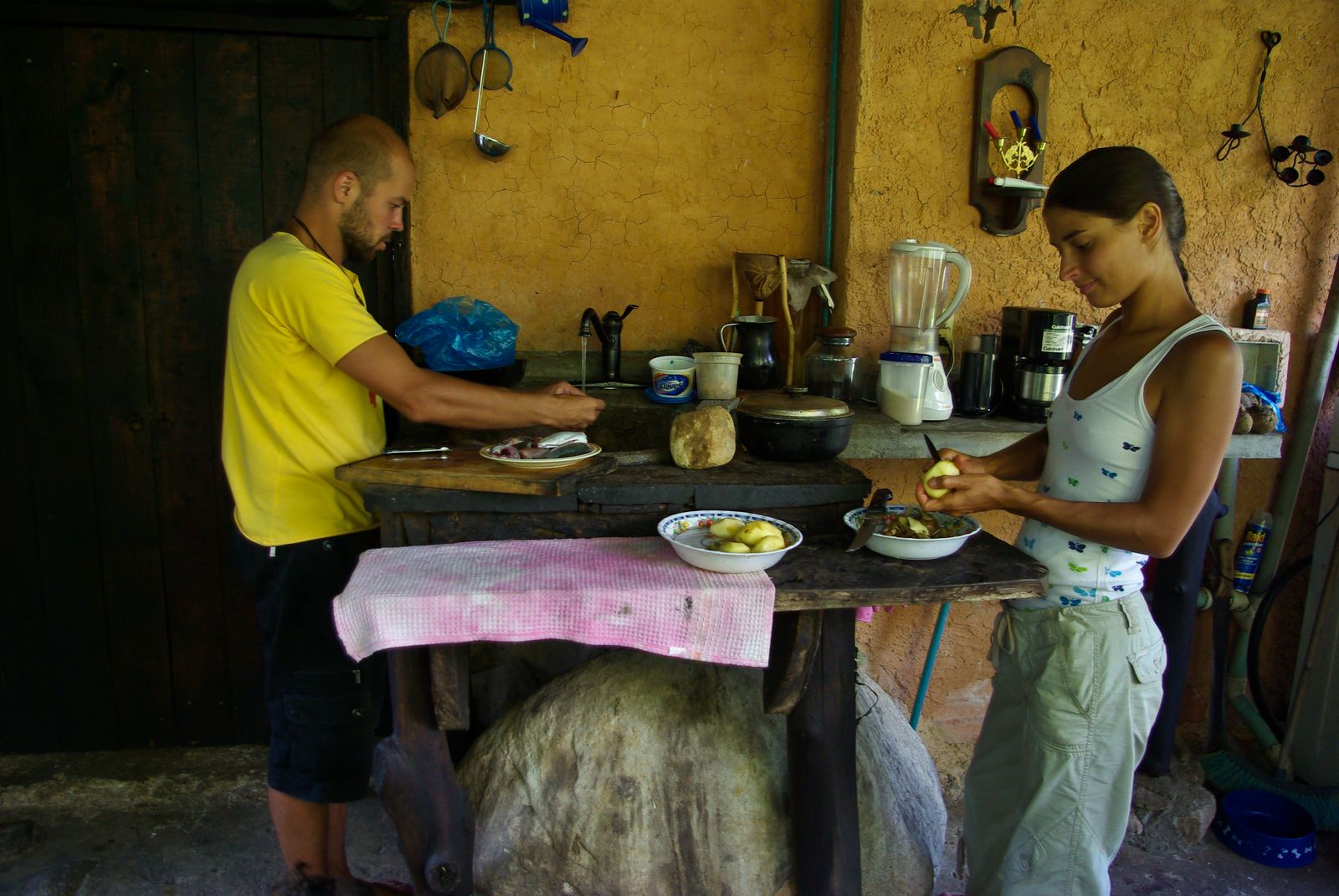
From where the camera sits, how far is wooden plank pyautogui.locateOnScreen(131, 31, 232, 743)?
324cm

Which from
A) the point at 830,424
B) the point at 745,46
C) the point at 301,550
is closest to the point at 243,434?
the point at 301,550

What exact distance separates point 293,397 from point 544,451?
67 cm

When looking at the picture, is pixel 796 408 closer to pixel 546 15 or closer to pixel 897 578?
pixel 897 578

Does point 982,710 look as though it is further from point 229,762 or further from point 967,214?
point 229,762

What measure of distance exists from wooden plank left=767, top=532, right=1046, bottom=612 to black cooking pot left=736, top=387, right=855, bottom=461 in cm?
38

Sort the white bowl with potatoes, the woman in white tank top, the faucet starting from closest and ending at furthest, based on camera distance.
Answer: the woman in white tank top, the white bowl with potatoes, the faucet

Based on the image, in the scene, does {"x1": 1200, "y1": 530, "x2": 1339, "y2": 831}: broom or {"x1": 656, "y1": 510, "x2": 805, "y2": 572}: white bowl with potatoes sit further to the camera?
{"x1": 1200, "y1": 530, "x2": 1339, "y2": 831}: broom

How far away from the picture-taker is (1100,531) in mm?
1913

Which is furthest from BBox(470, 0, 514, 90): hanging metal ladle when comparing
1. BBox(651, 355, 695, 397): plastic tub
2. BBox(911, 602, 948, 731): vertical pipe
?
BBox(911, 602, 948, 731): vertical pipe

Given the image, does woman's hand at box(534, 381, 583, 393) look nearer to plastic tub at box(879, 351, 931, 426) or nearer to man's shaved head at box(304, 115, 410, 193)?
man's shaved head at box(304, 115, 410, 193)

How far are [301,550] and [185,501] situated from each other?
4.60ft

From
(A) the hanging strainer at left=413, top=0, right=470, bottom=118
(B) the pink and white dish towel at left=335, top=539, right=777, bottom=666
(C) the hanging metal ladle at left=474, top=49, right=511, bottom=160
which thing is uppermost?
(A) the hanging strainer at left=413, top=0, right=470, bottom=118

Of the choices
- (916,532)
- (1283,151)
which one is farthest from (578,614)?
(1283,151)

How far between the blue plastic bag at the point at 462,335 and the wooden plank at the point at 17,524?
1444 mm
